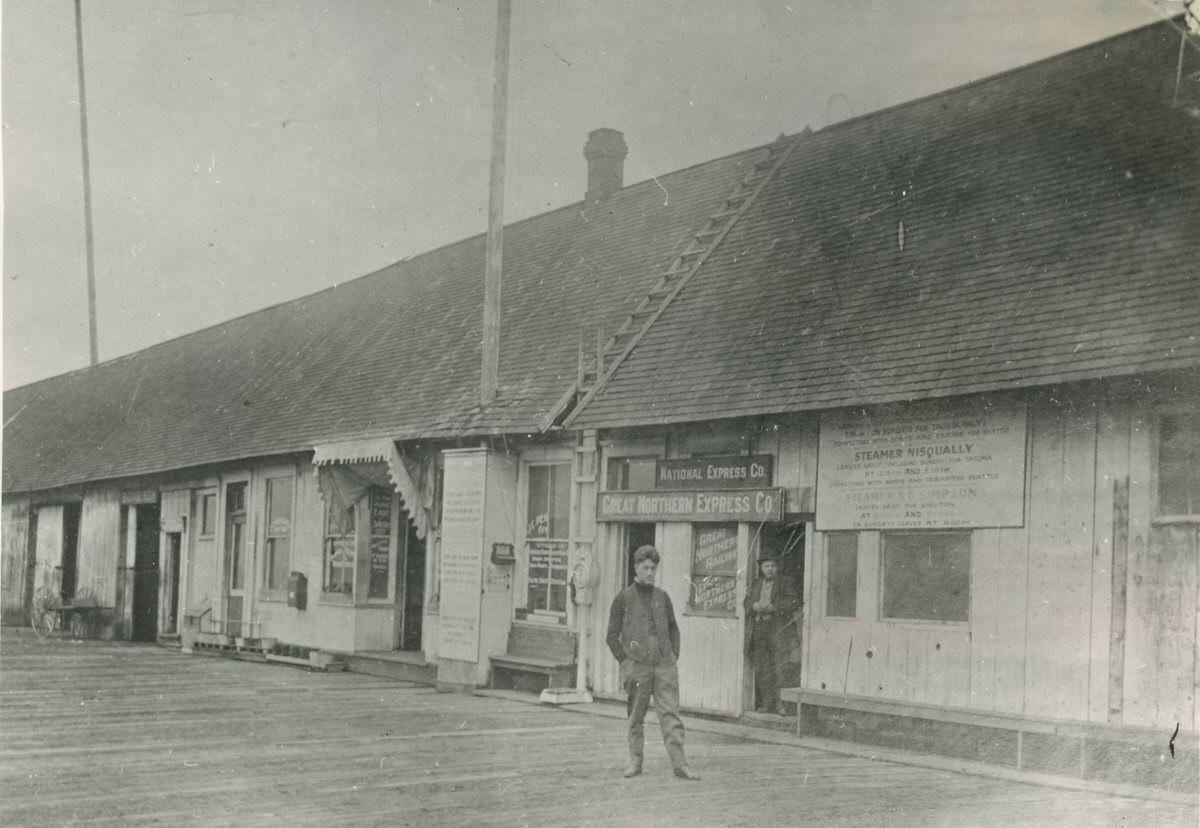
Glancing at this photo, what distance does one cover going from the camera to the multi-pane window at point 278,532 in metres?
22.2

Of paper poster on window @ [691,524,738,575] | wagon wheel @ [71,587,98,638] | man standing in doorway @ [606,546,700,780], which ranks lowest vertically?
wagon wheel @ [71,587,98,638]

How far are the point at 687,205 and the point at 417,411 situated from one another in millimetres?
4884

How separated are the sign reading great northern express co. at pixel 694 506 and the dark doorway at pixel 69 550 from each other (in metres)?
19.6

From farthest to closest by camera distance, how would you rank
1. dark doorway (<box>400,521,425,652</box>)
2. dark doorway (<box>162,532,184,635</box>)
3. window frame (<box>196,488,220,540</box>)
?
dark doorway (<box>162,532,184,635</box>) → window frame (<box>196,488,220,540</box>) → dark doorway (<box>400,521,425,652</box>)

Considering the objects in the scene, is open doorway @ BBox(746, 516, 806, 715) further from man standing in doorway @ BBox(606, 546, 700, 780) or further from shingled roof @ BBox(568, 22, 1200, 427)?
man standing in doorway @ BBox(606, 546, 700, 780)

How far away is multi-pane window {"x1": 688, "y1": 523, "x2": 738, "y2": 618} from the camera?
14039 millimetres

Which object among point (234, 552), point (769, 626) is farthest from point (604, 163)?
point (769, 626)

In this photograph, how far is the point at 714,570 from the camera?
14242 millimetres

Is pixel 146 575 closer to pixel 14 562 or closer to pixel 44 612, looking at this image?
pixel 44 612

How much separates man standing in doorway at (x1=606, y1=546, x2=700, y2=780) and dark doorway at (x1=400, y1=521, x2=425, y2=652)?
404 inches

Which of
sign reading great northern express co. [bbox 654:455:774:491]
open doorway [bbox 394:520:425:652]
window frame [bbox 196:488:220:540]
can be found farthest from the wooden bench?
window frame [bbox 196:488:220:540]

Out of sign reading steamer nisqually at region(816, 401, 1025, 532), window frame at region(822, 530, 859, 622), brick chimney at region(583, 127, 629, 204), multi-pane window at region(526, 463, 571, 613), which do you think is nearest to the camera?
sign reading steamer nisqually at region(816, 401, 1025, 532)

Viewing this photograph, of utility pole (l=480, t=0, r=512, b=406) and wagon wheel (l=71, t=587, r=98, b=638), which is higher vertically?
utility pole (l=480, t=0, r=512, b=406)

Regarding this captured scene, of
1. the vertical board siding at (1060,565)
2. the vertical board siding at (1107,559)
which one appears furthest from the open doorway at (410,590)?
the vertical board siding at (1107,559)
